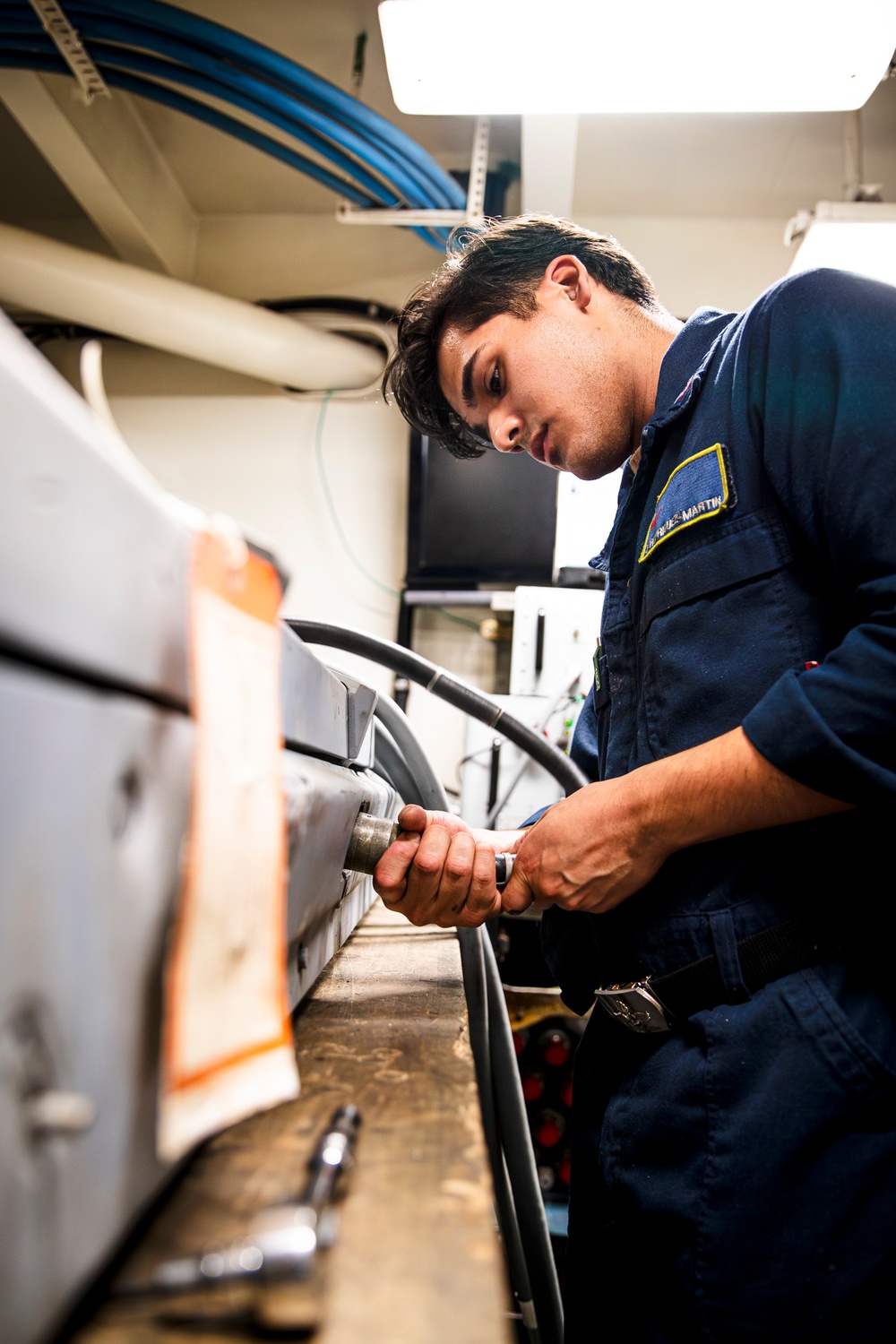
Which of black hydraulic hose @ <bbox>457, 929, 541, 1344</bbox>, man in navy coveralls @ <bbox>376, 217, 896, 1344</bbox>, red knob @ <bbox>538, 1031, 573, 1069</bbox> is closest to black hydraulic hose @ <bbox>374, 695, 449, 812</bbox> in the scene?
black hydraulic hose @ <bbox>457, 929, 541, 1344</bbox>

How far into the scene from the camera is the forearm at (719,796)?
538mm

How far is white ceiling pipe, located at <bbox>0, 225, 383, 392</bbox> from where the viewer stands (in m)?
2.05

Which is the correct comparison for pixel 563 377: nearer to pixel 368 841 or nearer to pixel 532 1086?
pixel 368 841

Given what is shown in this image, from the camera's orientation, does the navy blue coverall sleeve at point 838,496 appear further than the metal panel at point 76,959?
Yes

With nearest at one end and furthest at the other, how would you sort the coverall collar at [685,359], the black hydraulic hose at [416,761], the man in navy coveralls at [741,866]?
1. the man in navy coveralls at [741,866]
2. the coverall collar at [685,359]
3. the black hydraulic hose at [416,761]

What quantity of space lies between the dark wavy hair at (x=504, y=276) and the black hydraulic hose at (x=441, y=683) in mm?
417

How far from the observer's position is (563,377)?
2.88ft

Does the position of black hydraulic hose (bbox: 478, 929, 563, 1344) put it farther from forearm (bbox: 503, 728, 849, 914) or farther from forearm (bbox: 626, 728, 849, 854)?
forearm (bbox: 626, 728, 849, 854)

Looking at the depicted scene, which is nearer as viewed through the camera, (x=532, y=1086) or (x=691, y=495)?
(x=691, y=495)

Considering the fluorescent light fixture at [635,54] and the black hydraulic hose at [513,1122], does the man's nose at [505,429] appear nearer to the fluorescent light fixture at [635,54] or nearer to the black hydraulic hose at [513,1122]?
the black hydraulic hose at [513,1122]

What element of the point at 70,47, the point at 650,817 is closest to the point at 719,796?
the point at 650,817

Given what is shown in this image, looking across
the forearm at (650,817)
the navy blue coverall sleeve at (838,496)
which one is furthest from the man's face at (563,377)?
the forearm at (650,817)

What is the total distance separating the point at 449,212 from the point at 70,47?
0.88 metres

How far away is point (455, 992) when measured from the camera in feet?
2.20
